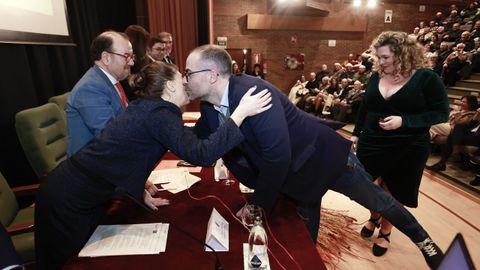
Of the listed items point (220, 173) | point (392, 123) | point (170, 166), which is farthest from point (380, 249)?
point (170, 166)

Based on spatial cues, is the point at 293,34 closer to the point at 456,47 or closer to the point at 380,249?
the point at 456,47

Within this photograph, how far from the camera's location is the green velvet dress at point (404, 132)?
1664mm

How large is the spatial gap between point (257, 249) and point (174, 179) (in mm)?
703

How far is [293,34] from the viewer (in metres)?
8.62

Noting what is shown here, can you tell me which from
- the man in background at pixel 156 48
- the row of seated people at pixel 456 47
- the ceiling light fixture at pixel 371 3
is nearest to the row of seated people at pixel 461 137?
the row of seated people at pixel 456 47

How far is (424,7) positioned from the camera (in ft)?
30.3

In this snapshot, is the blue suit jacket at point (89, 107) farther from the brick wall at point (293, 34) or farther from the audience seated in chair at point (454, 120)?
the brick wall at point (293, 34)

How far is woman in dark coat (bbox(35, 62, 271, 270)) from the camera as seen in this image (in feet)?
3.29

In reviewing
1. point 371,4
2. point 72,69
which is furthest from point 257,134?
point 371,4

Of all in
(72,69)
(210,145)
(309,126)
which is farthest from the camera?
(72,69)

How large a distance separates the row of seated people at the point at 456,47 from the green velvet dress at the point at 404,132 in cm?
371

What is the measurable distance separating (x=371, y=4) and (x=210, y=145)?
9493mm

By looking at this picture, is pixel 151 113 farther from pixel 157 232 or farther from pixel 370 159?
pixel 370 159

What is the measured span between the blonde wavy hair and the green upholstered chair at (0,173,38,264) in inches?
80.6
